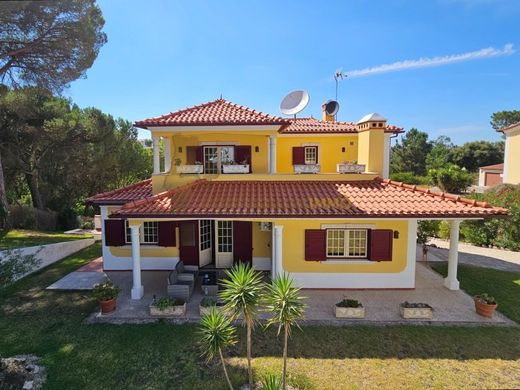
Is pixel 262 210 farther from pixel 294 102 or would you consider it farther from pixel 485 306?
pixel 294 102

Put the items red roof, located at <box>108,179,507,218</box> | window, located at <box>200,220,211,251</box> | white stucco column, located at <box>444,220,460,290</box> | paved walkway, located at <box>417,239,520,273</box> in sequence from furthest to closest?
paved walkway, located at <box>417,239,520,273</box> < window, located at <box>200,220,211,251</box> < white stucco column, located at <box>444,220,460,290</box> < red roof, located at <box>108,179,507,218</box>

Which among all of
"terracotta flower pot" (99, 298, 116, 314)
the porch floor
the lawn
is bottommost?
the lawn

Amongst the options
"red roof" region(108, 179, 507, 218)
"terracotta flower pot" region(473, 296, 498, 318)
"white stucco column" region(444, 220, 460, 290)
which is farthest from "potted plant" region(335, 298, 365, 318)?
"white stucco column" region(444, 220, 460, 290)

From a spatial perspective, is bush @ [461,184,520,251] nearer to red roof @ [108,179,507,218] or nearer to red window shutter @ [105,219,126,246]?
red roof @ [108,179,507,218]

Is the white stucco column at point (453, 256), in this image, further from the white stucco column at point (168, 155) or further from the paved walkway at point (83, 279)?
the paved walkway at point (83, 279)

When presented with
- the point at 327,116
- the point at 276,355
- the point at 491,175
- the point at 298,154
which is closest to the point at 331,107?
the point at 327,116

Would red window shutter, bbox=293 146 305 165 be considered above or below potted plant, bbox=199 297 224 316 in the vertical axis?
above
